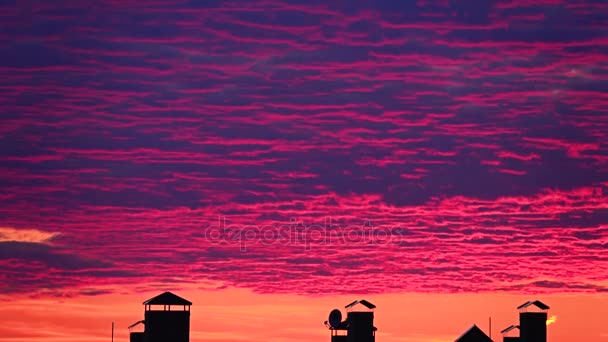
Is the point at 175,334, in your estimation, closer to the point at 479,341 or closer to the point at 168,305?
the point at 168,305

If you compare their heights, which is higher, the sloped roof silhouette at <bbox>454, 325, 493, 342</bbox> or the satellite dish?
the satellite dish

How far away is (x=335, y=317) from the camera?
449 ft

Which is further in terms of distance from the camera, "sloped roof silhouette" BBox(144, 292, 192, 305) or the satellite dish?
the satellite dish

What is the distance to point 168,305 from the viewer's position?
12512 centimetres

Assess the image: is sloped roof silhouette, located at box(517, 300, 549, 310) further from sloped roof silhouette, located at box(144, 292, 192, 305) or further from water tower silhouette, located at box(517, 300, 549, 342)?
sloped roof silhouette, located at box(144, 292, 192, 305)

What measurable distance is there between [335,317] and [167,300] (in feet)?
69.7

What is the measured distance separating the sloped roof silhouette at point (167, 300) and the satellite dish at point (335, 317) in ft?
61.5

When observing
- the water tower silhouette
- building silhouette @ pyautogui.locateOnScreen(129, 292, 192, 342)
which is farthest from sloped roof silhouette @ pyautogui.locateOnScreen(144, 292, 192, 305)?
the water tower silhouette

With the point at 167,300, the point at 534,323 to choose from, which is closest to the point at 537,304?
the point at 534,323

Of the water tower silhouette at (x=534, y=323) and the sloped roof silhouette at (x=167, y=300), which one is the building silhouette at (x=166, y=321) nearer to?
the sloped roof silhouette at (x=167, y=300)

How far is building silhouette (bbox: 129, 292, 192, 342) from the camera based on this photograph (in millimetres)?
123625

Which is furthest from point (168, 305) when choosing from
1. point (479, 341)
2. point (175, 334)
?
point (479, 341)

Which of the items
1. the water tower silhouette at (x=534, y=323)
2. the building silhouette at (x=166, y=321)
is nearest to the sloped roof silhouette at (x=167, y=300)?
the building silhouette at (x=166, y=321)

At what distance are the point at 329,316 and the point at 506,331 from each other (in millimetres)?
19940
